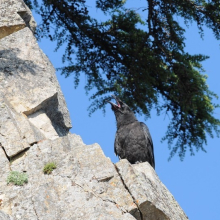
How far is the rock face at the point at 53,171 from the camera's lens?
271 inches

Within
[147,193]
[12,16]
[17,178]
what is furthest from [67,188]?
[12,16]

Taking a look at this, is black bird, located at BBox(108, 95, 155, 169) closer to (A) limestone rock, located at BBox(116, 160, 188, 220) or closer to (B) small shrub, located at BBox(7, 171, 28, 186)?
(A) limestone rock, located at BBox(116, 160, 188, 220)

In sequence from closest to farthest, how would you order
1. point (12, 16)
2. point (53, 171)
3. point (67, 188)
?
Answer: point (67, 188)
point (53, 171)
point (12, 16)

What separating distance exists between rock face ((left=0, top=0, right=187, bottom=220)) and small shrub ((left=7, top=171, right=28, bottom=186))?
2.0 inches

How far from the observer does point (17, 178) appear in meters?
7.21

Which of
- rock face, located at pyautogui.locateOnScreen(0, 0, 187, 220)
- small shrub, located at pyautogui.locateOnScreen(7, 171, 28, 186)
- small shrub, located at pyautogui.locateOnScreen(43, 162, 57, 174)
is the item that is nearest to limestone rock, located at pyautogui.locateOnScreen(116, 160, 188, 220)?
rock face, located at pyautogui.locateOnScreen(0, 0, 187, 220)

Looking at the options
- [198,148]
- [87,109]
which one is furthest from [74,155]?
[198,148]

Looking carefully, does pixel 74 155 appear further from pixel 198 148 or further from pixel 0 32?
pixel 198 148

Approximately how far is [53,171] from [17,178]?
446 millimetres

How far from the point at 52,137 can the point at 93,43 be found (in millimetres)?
3407

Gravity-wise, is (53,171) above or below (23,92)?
below

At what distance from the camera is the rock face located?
22.5 ft

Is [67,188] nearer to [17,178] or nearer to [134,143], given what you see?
[17,178]

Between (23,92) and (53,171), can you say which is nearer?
(53,171)
